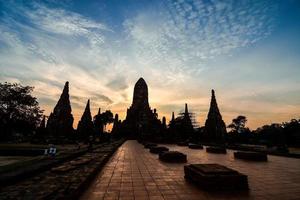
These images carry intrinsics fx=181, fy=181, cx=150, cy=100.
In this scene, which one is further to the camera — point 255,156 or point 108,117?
point 108,117

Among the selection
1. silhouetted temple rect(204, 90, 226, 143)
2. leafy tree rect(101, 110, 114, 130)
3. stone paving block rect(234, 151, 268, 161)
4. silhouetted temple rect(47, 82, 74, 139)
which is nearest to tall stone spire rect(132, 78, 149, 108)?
leafy tree rect(101, 110, 114, 130)

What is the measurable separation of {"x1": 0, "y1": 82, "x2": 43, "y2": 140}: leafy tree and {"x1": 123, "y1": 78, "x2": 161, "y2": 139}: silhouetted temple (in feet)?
84.1

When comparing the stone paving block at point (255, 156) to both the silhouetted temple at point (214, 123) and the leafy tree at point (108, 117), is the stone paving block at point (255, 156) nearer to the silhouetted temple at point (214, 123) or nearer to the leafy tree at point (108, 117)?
the silhouetted temple at point (214, 123)

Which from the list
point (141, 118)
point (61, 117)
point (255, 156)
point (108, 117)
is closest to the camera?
point (255, 156)

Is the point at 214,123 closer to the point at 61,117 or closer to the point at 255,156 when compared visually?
the point at 255,156

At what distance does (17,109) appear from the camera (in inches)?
1154

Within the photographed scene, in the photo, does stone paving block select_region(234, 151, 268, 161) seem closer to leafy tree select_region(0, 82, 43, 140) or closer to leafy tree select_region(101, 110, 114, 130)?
leafy tree select_region(0, 82, 43, 140)

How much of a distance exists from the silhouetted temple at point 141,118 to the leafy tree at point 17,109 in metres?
25.6

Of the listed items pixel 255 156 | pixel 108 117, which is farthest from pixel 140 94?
pixel 255 156

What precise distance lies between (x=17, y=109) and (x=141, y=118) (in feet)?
122

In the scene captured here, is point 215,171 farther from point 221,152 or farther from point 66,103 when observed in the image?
point 66,103

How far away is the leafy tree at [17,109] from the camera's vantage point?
28.5 m

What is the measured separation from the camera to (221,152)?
16.3 meters

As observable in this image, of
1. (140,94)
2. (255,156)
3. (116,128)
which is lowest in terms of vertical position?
(255,156)
